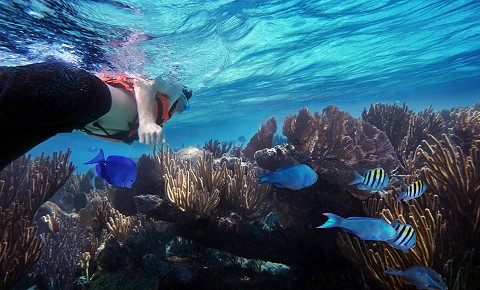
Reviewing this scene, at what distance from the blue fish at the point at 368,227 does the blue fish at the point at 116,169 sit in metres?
2.63

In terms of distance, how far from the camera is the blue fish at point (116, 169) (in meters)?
3.67

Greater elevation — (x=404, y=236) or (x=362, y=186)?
(x=362, y=186)

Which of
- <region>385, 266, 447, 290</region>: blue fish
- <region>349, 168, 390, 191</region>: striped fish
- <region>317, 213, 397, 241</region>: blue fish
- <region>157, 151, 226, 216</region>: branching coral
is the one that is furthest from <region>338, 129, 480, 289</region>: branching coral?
<region>157, 151, 226, 216</region>: branching coral

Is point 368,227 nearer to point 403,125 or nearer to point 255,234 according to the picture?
point 255,234

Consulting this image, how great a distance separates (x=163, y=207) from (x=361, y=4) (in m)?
10.4

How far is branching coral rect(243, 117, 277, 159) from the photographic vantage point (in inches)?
364

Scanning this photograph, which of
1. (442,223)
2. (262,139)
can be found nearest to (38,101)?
(442,223)

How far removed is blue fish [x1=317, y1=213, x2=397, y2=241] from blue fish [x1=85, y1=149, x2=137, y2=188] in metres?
2.63

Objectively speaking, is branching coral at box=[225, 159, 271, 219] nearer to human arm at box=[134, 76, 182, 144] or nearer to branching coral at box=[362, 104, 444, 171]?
human arm at box=[134, 76, 182, 144]

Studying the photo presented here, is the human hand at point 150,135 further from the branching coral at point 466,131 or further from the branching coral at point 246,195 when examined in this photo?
the branching coral at point 466,131

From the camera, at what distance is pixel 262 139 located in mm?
9367

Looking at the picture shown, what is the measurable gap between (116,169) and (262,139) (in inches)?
245

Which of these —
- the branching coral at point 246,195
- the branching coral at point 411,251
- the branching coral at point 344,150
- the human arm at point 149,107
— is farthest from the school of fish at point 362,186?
the branching coral at point 246,195

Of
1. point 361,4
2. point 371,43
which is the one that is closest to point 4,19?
point 361,4
